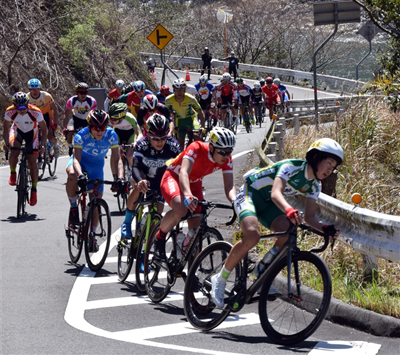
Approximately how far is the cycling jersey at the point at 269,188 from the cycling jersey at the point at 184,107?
29.1ft

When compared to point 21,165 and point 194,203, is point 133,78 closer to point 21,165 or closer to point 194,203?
point 21,165

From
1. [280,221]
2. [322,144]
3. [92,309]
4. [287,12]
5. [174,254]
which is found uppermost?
[287,12]

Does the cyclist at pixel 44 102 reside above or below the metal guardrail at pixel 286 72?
below

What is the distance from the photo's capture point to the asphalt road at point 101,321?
5.74 m

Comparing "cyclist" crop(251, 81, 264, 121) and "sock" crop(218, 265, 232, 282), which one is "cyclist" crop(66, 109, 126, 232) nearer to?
"sock" crop(218, 265, 232, 282)

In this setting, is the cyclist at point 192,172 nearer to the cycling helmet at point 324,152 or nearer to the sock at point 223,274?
the sock at point 223,274

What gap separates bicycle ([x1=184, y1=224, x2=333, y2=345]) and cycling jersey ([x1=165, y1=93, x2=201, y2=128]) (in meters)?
8.83

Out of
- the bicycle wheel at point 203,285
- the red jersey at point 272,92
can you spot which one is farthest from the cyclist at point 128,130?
the red jersey at point 272,92

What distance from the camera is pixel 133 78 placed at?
31500mm

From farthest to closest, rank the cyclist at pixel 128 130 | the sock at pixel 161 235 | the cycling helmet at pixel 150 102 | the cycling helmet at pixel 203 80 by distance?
the cycling helmet at pixel 203 80 → the cyclist at pixel 128 130 → the cycling helmet at pixel 150 102 → the sock at pixel 161 235

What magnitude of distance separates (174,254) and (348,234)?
173 centimetres

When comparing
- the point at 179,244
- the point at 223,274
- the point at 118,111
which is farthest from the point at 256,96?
the point at 223,274

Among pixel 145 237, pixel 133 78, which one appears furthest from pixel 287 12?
pixel 145 237

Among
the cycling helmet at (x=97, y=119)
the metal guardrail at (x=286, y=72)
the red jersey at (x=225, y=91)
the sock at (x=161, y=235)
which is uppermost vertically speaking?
the metal guardrail at (x=286, y=72)
